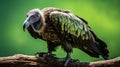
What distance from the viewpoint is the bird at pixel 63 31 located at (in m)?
3.64

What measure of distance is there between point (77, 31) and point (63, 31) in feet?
0.45

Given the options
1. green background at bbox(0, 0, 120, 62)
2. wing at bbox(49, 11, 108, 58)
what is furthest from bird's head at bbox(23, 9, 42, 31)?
green background at bbox(0, 0, 120, 62)

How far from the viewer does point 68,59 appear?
3.61 m

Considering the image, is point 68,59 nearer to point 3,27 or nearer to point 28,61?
point 28,61

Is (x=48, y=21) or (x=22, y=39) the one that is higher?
(x=48, y=21)

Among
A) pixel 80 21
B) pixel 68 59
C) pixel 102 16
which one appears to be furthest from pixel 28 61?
pixel 102 16

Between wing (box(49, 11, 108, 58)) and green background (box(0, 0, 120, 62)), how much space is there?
3.46 ft

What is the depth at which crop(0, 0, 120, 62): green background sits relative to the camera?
4.85 m

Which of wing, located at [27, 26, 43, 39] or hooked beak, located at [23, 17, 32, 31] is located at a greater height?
hooked beak, located at [23, 17, 32, 31]

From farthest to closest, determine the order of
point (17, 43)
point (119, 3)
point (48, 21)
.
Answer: point (119, 3), point (17, 43), point (48, 21)

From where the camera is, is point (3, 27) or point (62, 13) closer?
point (62, 13)

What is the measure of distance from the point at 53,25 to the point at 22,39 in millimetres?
1292

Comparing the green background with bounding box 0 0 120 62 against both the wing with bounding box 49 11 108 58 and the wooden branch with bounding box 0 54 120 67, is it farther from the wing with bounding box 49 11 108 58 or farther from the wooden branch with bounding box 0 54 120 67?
the wooden branch with bounding box 0 54 120 67

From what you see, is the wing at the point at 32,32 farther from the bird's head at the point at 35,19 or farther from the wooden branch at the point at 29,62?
the wooden branch at the point at 29,62
